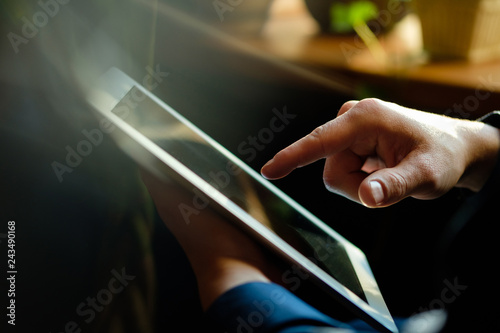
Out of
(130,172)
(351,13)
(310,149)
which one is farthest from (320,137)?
(351,13)

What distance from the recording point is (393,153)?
25.2 inches

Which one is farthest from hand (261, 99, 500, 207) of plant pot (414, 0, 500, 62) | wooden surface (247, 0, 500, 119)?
plant pot (414, 0, 500, 62)

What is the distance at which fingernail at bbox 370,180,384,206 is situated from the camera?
0.52 meters

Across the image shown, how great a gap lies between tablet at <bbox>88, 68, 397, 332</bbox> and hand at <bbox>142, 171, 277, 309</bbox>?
5cm

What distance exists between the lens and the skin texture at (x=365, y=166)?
0.58 m

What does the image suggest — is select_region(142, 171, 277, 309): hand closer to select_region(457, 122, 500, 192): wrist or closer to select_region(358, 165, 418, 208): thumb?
select_region(358, 165, 418, 208): thumb

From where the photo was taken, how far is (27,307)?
718 millimetres

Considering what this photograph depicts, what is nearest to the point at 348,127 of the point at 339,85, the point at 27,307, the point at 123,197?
the point at 339,85

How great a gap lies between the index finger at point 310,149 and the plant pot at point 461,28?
0.53 m

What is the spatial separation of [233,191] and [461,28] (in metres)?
0.67

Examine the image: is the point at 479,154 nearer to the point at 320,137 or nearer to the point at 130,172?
the point at 320,137

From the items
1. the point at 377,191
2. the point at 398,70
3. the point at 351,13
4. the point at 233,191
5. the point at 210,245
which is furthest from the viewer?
the point at 351,13

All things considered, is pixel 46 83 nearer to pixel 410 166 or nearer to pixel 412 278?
pixel 410 166

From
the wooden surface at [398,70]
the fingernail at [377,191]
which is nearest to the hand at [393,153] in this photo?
the fingernail at [377,191]
